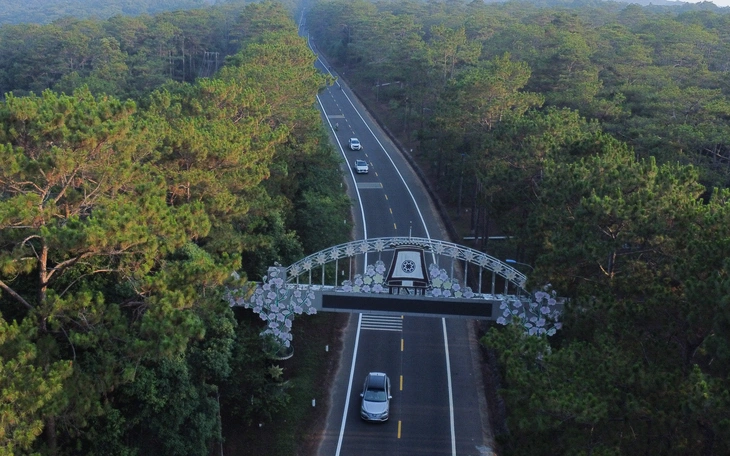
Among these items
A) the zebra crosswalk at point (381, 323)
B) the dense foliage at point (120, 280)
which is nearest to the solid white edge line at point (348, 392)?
the zebra crosswalk at point (381, 323)

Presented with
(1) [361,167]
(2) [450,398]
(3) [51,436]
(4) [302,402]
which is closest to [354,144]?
(1) [361,167]

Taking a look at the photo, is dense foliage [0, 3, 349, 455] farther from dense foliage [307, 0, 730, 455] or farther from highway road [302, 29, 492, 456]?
dense foliage [307, 0, 730, 455]

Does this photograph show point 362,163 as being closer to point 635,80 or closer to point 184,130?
point 635,80

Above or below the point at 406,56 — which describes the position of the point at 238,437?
below

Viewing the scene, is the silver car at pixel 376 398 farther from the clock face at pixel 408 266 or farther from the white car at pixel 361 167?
the white car at pixel 361 167

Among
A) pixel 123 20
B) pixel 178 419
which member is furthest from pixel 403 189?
pixel 123 20

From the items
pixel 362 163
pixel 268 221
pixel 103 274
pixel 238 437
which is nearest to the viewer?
pixel 103 274
